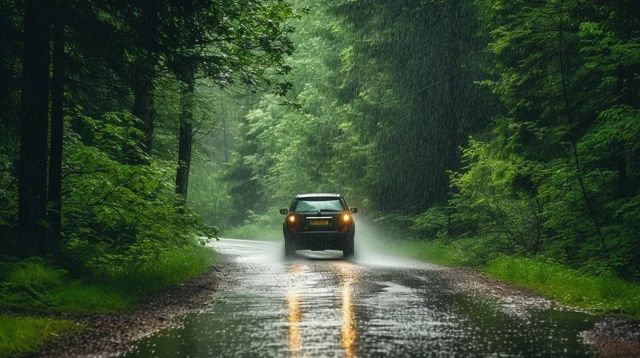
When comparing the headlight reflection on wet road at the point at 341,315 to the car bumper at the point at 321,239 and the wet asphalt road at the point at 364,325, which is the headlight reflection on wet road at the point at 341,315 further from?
the car bumper at the point at 321,239

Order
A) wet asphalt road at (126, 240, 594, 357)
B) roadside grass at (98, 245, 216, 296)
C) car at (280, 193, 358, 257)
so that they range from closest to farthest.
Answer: wet asphalt road at (126, 240, 594, 357) < roadside grass at (98, 245, 216, 296) < car at (280, 193, 358, 257)

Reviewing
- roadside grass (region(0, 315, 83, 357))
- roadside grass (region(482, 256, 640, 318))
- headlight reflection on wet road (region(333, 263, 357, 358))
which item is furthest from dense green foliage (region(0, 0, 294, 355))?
roadside grass (region(482, 256, 640, 318))

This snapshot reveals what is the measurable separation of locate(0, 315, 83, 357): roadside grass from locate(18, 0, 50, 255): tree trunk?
11.6 ft

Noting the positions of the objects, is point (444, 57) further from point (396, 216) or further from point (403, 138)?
point (396, 216)

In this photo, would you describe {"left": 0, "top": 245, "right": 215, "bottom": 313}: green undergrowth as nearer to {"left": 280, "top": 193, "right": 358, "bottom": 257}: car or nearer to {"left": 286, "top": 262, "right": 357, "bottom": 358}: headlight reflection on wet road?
{"left": 286, "top": 262, "right": 357, "bottom": 358}: headlight reflection on wet road

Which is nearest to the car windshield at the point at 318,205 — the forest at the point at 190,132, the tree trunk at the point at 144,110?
the forest at the point at 190,132

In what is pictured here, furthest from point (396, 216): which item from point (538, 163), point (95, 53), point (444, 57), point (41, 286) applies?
point (41, 286)

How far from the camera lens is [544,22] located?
54.4 ft

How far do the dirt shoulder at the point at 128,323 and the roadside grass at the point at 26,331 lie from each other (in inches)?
5.8

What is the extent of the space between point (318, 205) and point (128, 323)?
1344 cm

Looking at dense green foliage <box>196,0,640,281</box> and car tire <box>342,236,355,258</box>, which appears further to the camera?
car tire <box>342,236,355,258</box>

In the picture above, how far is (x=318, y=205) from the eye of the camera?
934 inches

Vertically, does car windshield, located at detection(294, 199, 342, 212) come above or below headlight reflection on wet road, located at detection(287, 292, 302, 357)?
above

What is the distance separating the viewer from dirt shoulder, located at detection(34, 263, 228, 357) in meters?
8.65
